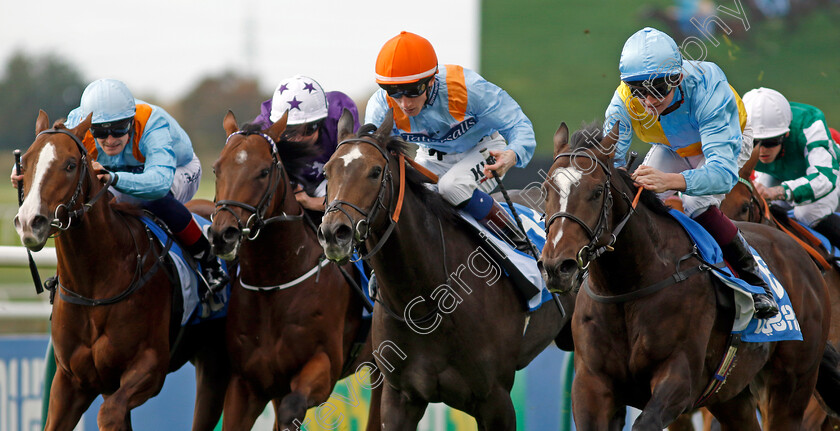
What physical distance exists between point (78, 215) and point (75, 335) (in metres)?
0.57

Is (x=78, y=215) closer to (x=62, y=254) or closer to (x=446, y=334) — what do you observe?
(x=62, y=254)

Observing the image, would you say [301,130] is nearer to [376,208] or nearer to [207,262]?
[207,262]

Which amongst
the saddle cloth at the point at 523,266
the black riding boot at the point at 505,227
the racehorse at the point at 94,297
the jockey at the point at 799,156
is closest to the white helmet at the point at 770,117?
the jockey at the point at 799,156

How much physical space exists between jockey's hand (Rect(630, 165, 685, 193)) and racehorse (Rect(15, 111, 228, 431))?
224 cm

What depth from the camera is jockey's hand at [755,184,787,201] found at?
603 cm

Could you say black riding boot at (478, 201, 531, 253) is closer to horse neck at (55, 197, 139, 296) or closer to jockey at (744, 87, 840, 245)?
horse neck at (55, 197, 139, 296)

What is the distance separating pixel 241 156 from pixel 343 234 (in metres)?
1.08

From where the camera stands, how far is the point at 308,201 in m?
4.87

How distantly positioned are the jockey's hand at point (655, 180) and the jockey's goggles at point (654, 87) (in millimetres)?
393

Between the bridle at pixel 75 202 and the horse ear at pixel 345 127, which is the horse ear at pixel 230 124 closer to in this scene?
the bridle at pixel 75 202

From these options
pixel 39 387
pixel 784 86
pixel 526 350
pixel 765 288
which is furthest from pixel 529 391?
pixel 784 86

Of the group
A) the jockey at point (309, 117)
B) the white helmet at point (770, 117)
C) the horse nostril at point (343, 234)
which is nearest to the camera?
the horse nostril at point (343, 234)

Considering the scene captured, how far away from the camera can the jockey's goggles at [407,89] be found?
4164mm

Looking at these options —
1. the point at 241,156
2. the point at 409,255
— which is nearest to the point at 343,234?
the point at 409,255
